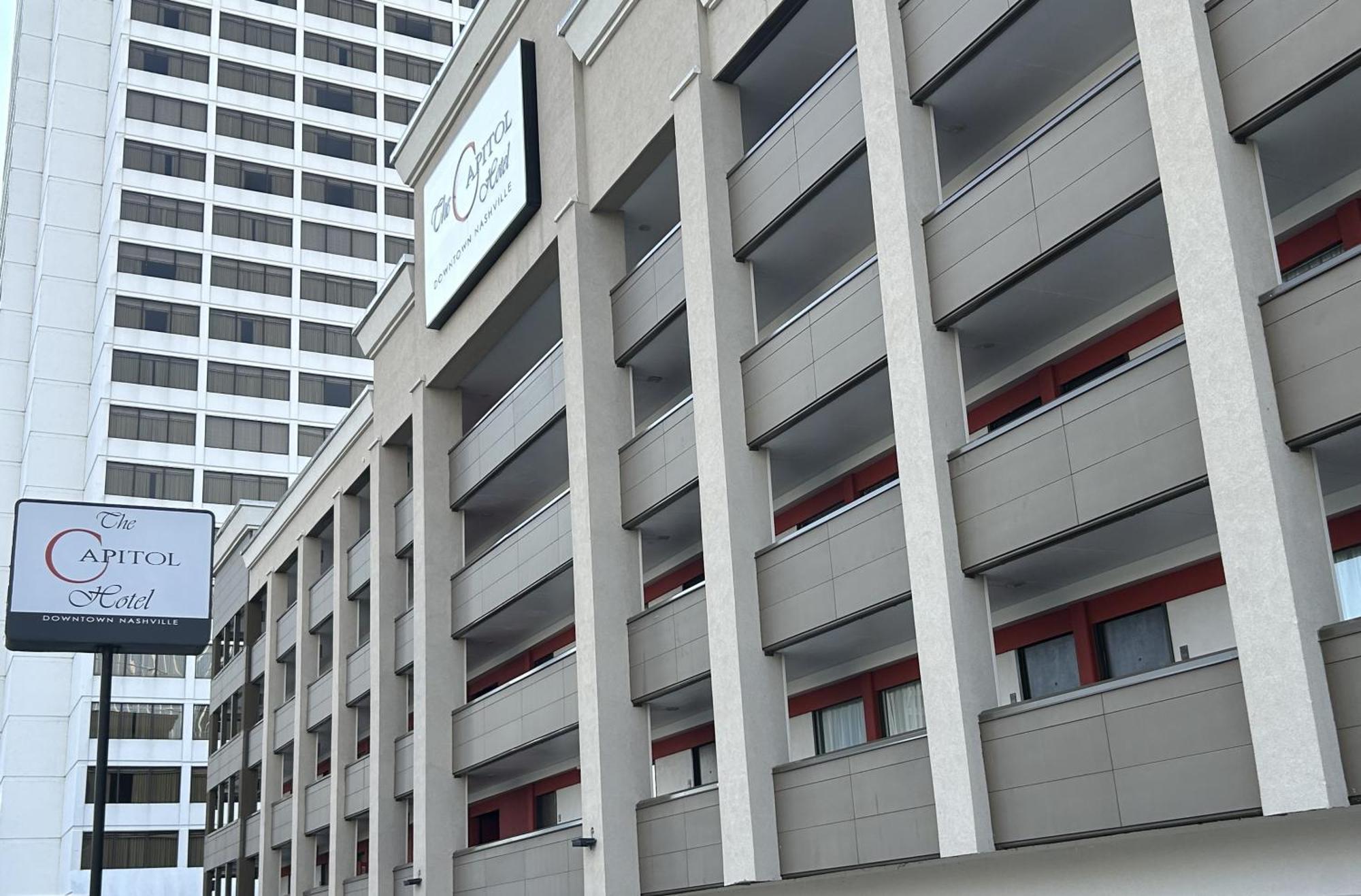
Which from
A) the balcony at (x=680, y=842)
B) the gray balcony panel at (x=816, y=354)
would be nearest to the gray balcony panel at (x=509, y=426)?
the gray balcony panel at (x=816, y=354)

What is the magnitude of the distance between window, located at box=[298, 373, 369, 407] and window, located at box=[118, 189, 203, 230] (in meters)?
10.2

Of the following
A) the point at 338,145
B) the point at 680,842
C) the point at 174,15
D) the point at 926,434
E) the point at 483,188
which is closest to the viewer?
the point at 926,434

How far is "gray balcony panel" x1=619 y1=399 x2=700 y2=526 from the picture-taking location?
26422mm

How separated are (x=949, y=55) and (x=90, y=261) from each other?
69.3 m

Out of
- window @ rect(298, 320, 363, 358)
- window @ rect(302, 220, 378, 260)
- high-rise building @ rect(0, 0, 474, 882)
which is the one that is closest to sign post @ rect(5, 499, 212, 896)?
high-rise building @ rect(0, 0, 474, 882)

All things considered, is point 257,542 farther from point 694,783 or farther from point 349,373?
point 694,783

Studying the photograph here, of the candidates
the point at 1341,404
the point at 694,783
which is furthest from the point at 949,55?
the point at 694,783

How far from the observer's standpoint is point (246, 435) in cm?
7500

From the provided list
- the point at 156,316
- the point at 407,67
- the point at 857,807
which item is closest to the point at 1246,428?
the point at 857,807

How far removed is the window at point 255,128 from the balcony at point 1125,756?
230 feet

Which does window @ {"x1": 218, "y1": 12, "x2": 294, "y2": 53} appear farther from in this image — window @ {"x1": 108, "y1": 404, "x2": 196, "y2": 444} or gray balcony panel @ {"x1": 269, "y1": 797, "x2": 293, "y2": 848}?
gray balcony panel @ {"x1": 269, "y1": 797, "x2": 293, "y2": 848}

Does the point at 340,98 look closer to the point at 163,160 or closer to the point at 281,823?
the point at 163,160

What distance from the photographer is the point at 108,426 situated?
240ft

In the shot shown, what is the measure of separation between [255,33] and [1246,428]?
250ft
